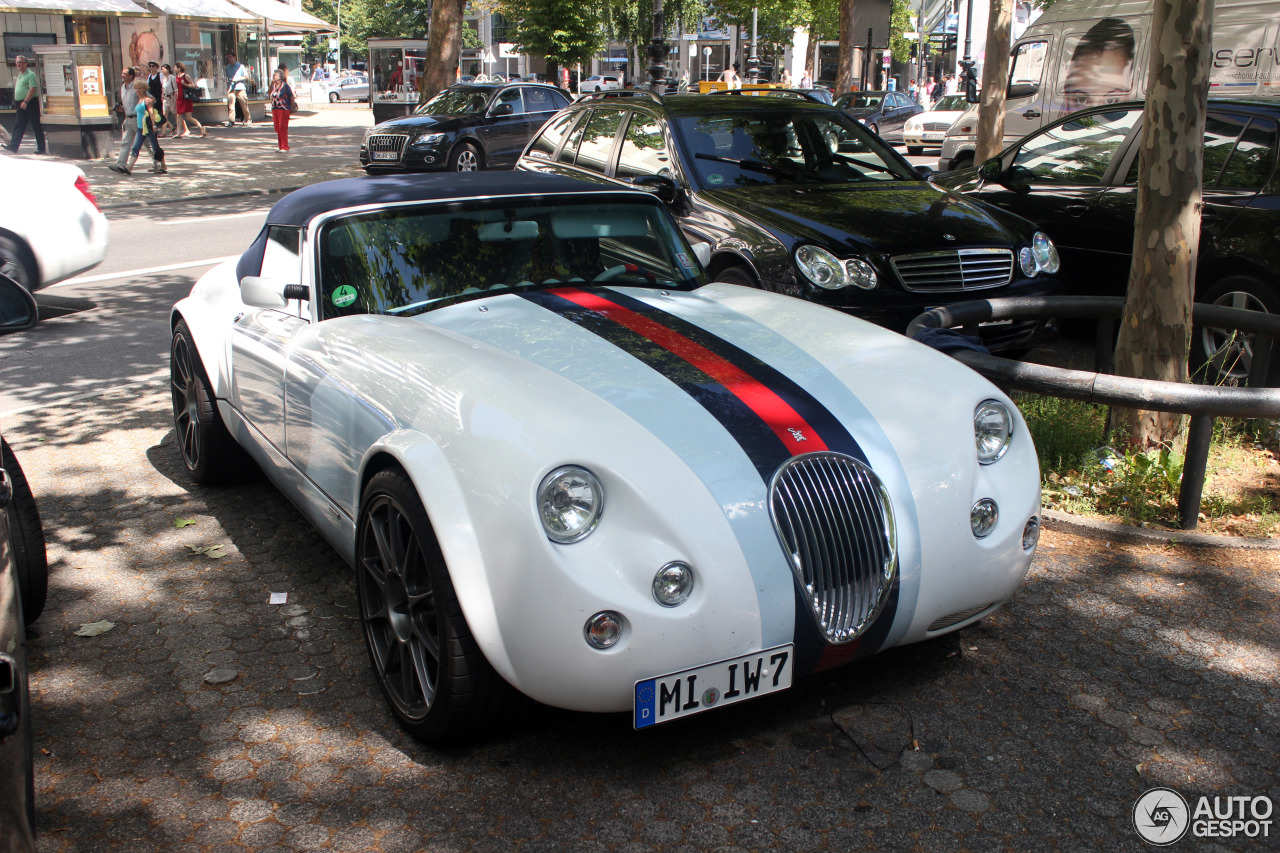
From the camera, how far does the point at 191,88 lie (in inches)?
1206

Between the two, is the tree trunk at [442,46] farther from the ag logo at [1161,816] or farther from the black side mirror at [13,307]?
the ag logo at [1161,816]

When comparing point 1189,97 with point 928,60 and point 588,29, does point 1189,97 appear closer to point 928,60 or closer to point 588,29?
point 588,29

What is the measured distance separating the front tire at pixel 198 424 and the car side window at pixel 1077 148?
6.05 metres

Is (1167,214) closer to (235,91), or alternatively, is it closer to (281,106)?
(281,106)

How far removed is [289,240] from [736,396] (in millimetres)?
2219

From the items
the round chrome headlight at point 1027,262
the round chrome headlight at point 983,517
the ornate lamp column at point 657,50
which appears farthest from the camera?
the ornate lamp column at point 657,50

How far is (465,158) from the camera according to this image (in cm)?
1950

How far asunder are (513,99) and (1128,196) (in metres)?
14.6

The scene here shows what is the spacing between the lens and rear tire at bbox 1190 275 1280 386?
20.9 feet

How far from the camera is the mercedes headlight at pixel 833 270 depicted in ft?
21.1

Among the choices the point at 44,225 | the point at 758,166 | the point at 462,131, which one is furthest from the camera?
Result: the point at 462,131

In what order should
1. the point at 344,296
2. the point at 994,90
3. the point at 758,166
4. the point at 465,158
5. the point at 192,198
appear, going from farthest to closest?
the point at 465,158, the point at 192,198, the point at 994,90, the point at 758,166, the point at 344,296

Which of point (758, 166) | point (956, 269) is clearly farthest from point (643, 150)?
point (956, 269)

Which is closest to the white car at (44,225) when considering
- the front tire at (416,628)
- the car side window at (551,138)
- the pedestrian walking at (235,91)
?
the car side window at (551,138)
